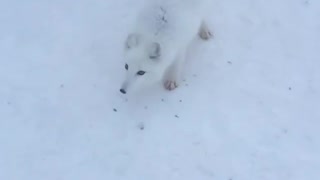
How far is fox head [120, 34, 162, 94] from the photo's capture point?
15.3 ft

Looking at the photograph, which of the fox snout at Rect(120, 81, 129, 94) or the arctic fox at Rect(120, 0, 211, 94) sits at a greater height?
the arctic fox at Rect(120, 0, 211, 94)

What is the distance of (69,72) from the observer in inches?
207

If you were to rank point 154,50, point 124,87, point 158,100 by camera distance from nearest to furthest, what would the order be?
point 154,50 < point 124,87 < point 158,100

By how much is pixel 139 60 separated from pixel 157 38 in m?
0.22

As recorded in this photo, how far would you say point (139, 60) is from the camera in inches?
185

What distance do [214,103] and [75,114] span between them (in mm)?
1164

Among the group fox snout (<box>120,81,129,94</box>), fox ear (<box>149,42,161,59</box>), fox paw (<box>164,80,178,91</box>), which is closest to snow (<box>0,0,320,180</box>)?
fox paw (<box>164,80,178,91</box>)

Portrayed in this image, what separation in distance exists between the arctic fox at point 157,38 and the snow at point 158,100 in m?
0.35

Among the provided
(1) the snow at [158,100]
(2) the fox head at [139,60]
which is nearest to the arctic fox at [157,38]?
(2) the fox head at [139,60]

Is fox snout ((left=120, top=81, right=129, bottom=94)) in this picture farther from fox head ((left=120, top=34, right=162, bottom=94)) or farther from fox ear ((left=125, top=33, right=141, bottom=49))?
fox ear ((left=125, top=33, right=141, bottom=49))

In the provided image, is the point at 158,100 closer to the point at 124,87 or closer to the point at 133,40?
the point at 124,87

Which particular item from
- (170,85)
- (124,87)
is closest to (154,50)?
(124,87)

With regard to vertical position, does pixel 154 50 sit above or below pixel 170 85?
above

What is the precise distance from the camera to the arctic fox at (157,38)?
4.67 metres
